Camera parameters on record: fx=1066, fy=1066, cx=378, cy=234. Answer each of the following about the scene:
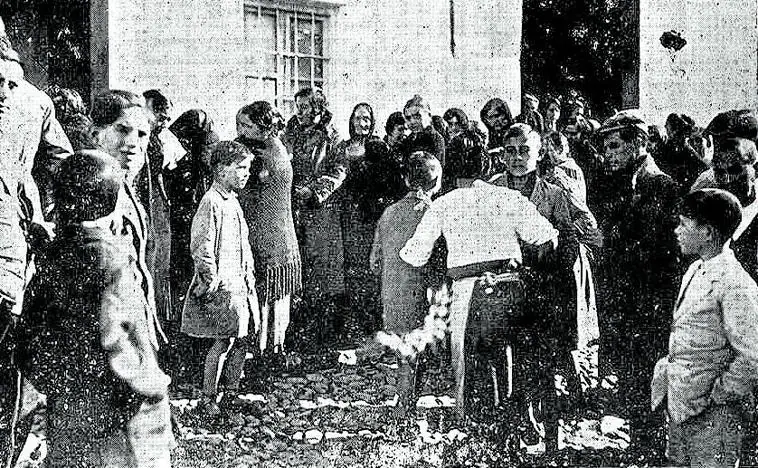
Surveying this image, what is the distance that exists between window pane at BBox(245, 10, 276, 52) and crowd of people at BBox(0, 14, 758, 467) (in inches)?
37.0

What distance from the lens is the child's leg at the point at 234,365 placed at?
14.4 feet

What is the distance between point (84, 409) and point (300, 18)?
4.24m

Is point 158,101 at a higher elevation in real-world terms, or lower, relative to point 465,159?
higher

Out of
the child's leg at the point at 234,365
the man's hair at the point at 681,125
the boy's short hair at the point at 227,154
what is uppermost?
the man's hair at the point at 681,125

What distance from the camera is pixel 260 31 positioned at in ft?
21.6

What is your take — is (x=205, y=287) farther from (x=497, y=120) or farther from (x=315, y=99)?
(x=497, y=120)

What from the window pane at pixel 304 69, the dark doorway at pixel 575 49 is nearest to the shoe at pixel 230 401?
the window pane at pixel 304 69

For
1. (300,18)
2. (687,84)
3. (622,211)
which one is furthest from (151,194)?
(687,84)

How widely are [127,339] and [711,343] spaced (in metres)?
1.69

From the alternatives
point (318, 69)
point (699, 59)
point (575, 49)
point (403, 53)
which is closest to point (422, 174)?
point (403, 53)

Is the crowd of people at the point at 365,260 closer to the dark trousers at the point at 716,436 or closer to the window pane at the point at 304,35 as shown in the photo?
the dark trousers at the point at 716,436

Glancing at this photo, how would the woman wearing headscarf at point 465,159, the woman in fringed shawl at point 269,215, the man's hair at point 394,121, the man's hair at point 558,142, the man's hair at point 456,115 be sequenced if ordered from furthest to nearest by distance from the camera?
the man's hair at point 456,115 < the man's hair at point 394,121 < the woman wearing headscarf at point 465,159 < the man's hair at point 558,142 < the woman in fringed shawl at point 269,215

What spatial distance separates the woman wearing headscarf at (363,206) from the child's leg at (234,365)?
950 mm

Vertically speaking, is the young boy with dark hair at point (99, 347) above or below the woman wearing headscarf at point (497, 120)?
below
